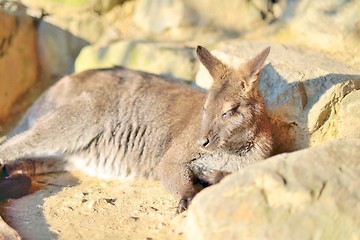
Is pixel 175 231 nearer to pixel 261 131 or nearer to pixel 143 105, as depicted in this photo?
pixel 261 131

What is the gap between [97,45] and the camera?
7.09 metres

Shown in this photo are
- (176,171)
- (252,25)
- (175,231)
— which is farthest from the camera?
(252,25)

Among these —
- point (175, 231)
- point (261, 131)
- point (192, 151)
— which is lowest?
point (175, 231)

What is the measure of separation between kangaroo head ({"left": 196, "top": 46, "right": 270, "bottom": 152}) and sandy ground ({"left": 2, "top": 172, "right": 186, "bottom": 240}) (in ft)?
2.12

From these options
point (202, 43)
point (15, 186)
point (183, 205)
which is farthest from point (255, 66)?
point (15, 186)

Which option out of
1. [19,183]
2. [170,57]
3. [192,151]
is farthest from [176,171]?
[170,57]

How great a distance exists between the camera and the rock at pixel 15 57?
22.0 ft

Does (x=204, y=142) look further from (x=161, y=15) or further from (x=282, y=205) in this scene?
(x=161, y=15)

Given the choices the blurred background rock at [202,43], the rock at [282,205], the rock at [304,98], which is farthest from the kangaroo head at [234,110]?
the rock at [282,205]

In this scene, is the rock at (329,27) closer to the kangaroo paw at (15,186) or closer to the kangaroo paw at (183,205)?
the kangaroo paw at (183,205)

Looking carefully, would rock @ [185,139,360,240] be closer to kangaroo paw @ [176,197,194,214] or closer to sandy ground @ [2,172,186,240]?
sandy ground @ [2,172,186,240]

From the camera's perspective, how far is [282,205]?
11.6 feet

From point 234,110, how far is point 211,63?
0.49 m

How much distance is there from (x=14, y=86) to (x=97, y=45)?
1033mm
